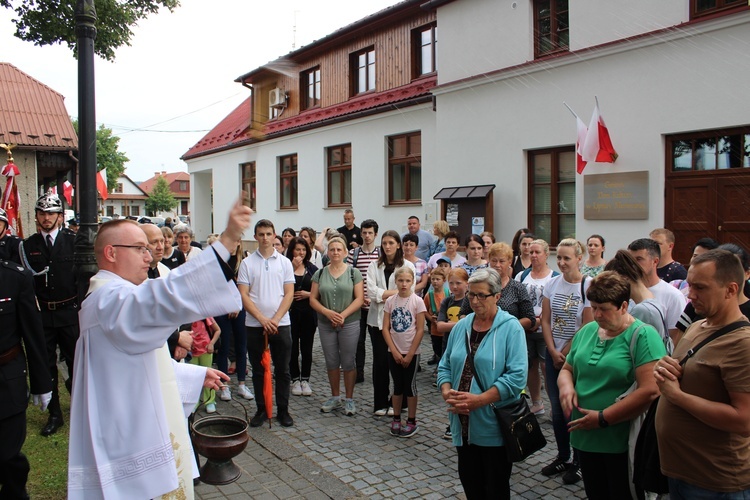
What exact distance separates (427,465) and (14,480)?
10.5 ft

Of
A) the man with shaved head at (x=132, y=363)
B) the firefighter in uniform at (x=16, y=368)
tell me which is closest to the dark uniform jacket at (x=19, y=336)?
the firefighter in uniform at (x=16, y=368)

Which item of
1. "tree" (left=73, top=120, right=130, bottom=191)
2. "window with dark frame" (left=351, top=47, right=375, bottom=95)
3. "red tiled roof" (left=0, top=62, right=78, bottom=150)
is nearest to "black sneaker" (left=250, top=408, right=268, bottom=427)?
"red tiled roof" (left=0, top=62, right=78, bottom=150)

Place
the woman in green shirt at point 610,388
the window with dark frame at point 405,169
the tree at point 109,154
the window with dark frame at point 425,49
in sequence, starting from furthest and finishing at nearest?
the tree at point 109,154 → the window with dark frame at point 405,169 → the window with dark frame at point 425,49 → the woman in green shirt at point 610,388

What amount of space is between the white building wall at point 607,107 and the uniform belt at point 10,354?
30.6 ft

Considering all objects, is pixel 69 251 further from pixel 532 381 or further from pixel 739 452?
pixel 739 452

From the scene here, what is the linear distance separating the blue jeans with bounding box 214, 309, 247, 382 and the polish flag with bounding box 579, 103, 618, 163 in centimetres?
670

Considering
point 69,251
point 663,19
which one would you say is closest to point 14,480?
point 69,251

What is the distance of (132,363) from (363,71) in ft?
52.1

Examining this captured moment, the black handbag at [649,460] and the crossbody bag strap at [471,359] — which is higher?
the crossbody bag strap at [471,359]

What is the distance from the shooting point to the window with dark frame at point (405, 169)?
15.3m

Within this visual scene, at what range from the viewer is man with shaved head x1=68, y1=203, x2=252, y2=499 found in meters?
2.33

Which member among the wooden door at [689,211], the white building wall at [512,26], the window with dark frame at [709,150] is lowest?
the wooden door at [689,211]

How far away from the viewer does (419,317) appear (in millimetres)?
6113

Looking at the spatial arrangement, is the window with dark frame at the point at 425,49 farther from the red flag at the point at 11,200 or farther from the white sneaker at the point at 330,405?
the white sneaker at the point at 330,405
